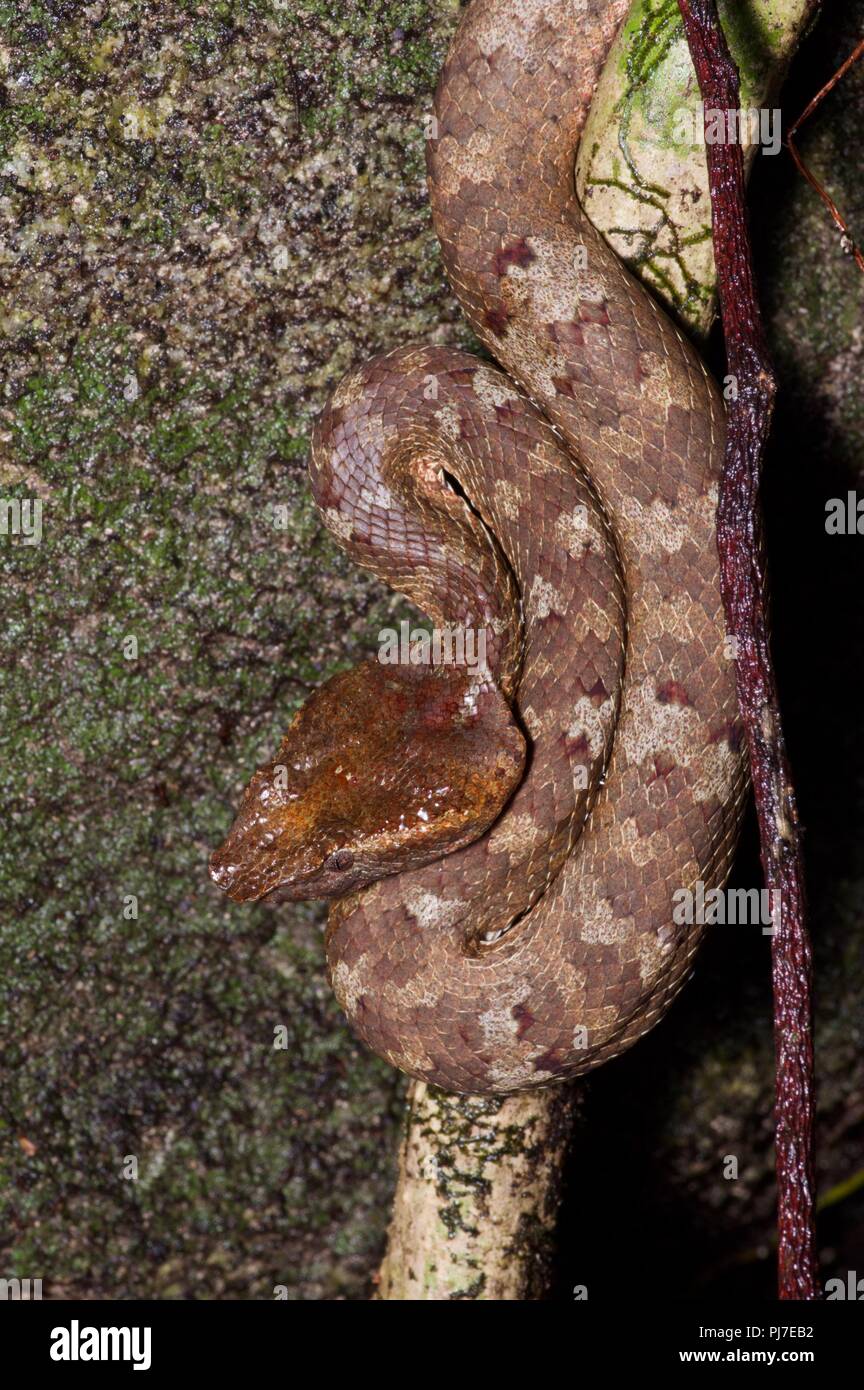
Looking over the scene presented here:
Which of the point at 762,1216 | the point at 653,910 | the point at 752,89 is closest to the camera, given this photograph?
the point at 752,89

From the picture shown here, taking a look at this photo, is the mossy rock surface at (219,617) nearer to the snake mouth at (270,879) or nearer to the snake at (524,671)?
the snake at (524,671)

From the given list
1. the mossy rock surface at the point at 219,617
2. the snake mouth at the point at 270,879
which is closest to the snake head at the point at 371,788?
the snake mouth at the point at 270,879

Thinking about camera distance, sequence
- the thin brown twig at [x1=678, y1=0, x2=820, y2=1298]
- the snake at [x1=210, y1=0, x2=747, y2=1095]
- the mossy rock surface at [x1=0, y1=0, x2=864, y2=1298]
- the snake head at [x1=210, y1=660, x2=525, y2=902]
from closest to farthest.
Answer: the thin brown twig at [x1=678, y1=0, x2=820, y2=1298] → the snake at [x1=210, y1=0, x2=747, y2=1095] → the snake head at [x1=210, y1=660, x2=525, y2=902] → the mossy rock surface at [x1=0, y1=0, x2=864, y2=1298]

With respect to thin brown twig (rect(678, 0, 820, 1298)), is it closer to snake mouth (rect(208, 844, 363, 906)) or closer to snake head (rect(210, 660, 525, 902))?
snake head (rect(210, 660, 525, 902))

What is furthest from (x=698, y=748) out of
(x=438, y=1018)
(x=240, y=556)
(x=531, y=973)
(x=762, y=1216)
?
(x=762, y=1216)

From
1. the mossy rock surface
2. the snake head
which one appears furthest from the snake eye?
the mossy rock surface

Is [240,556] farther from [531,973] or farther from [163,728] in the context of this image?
[531,973]

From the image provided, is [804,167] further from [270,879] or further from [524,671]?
[270,879]
